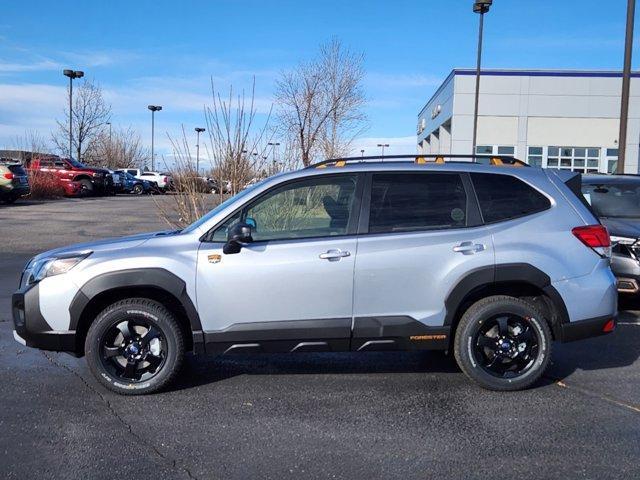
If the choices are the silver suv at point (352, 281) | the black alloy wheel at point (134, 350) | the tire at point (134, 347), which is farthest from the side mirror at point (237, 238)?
the black alloy wheel at point (134, 350)

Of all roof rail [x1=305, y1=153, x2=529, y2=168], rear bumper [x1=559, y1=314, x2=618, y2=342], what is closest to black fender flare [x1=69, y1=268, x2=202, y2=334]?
roof rail [x1=305, y1=153, x2=529, y2=168]

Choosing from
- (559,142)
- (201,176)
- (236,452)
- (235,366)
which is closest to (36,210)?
(201,176)

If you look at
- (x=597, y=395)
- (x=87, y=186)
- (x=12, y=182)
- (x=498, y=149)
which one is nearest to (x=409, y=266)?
(x=597, y=395)

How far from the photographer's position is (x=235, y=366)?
18.8ft

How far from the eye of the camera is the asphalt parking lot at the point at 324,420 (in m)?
3.72

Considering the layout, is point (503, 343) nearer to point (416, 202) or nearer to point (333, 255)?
point (416, 202)

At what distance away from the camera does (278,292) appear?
15.6ft

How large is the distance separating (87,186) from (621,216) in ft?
102

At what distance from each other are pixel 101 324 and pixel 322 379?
1858mm

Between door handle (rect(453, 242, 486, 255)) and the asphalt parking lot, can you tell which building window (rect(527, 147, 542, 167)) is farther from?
door handle (rect(453, 242, 486, 255))

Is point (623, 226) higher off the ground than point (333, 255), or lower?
higher

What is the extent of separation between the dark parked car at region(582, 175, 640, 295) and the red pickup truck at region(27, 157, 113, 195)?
1154 inches

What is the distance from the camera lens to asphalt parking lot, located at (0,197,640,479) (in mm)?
3725

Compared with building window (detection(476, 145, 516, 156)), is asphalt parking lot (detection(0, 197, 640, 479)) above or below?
below
